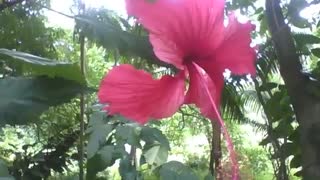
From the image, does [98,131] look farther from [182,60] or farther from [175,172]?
[182,60]

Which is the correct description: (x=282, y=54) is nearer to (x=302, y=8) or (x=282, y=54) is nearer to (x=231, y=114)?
A: (x=302, y=8)

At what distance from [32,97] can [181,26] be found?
0.91 feet

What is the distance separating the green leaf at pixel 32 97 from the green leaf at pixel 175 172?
0.92 feet

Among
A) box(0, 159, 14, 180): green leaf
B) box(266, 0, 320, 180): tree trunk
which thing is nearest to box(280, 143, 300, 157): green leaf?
box(266, 0, 320, 180): tree trunk

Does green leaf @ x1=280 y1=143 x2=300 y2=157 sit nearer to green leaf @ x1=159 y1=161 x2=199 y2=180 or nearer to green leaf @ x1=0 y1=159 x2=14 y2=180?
green leaf @ x1=159 y1=161 x2=199 y2=180

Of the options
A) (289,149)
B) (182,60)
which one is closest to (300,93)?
(289,149)

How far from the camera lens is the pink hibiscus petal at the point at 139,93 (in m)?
0.25

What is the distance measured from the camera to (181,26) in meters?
0.25

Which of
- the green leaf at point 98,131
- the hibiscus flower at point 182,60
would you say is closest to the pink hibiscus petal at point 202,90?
the hibiscus flower at point 182,60

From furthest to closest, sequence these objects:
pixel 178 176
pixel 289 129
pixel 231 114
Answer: pixel 231 114 < pixel 289 129 < pixel 178 176

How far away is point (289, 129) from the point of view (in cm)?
84

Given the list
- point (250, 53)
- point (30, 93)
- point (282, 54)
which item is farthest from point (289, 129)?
point (250, 53)

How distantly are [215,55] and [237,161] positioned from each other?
0.19ft

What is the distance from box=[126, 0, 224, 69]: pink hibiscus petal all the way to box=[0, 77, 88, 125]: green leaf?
0.82 ft
